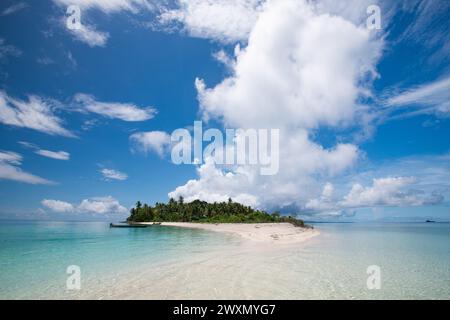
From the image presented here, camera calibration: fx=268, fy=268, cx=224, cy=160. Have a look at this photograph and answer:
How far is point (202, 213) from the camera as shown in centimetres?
11831

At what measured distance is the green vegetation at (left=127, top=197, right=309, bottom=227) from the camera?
328 ft

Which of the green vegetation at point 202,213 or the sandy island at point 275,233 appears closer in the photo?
the sandy island at point 275,233

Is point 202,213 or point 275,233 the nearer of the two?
point 275,233

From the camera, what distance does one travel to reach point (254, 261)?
1809cm

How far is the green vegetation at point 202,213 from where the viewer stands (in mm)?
99875

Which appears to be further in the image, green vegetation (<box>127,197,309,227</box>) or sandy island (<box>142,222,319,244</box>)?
green vegetation (<box>127,197,309,227</box>)
